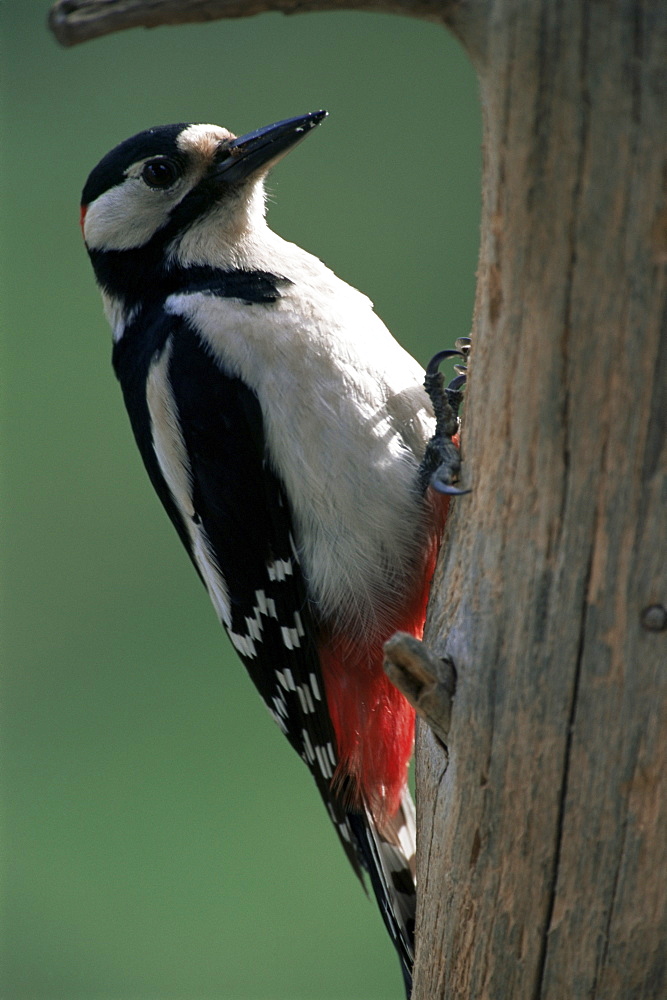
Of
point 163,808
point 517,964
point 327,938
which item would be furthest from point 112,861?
point 517,964

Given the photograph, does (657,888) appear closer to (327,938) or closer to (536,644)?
(536,644)

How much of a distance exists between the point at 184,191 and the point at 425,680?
3.44ft

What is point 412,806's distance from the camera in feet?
6.18

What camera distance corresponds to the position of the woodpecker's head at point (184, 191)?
182cm

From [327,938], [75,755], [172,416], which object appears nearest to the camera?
[172,416]

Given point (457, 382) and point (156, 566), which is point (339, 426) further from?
point (156, 566)

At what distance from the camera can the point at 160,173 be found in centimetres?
185

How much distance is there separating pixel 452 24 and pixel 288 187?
3596mm

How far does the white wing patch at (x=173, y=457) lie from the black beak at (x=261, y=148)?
35 centimetres

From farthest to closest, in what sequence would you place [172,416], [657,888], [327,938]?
[327,938]
[172,416]
[657,888]

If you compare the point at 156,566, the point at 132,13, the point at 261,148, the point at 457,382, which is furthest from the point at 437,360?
the point at 156,566

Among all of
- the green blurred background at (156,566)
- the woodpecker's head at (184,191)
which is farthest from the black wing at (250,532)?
the green blurred background at (156,566)

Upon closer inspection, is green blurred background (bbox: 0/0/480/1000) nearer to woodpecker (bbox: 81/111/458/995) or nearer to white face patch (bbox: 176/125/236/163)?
woodpecker (bbox: 81/111/458/995)

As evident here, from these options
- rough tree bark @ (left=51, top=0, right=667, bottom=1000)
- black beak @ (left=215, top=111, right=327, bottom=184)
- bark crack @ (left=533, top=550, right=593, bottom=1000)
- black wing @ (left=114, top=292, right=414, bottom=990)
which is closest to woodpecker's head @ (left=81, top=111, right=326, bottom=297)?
black beak @ (left=215, top=111, right=327, bottom=184)
